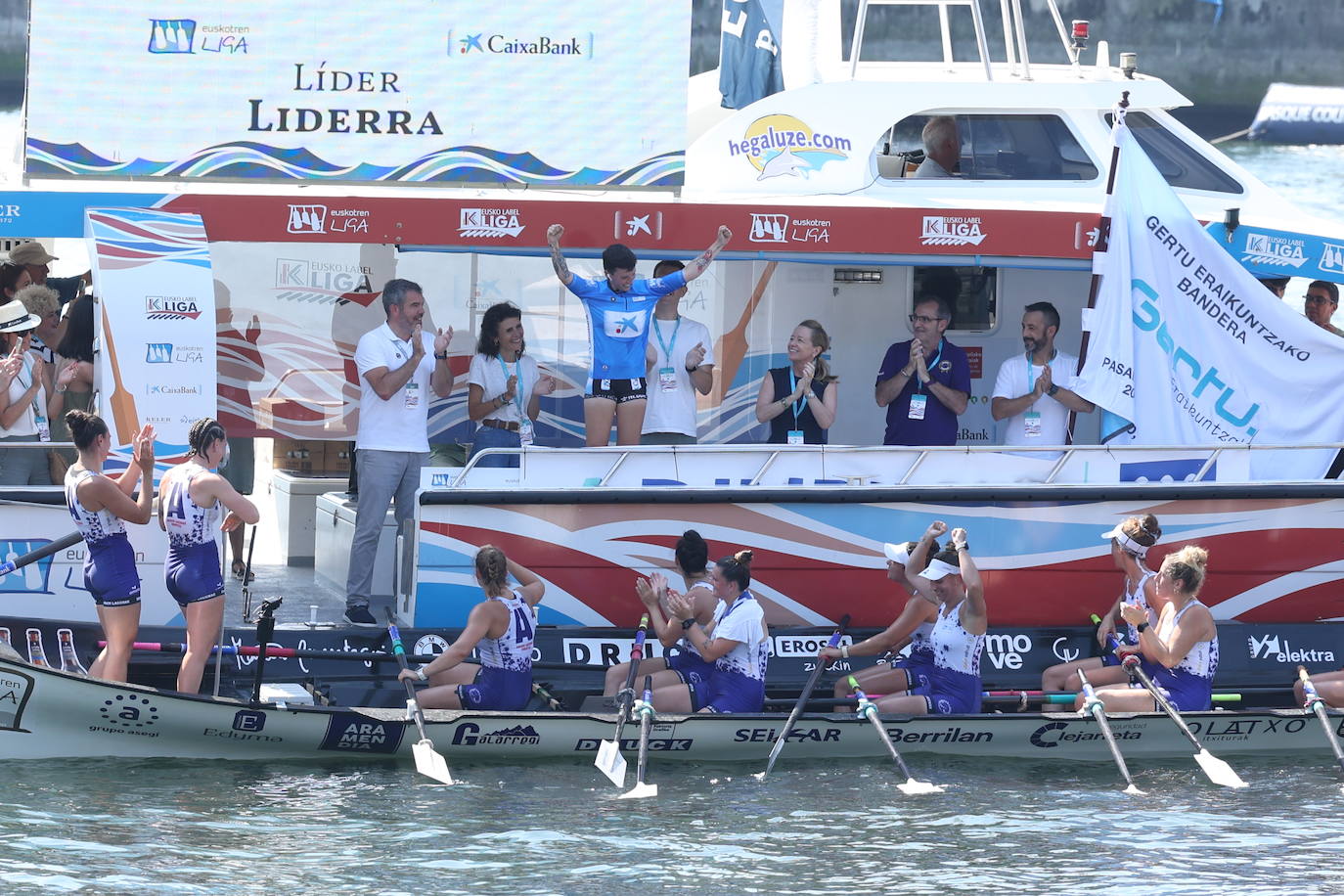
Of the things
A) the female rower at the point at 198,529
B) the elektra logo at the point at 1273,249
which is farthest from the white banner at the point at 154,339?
the elektra logo at the point at 1273,249

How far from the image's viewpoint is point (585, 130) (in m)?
12.0

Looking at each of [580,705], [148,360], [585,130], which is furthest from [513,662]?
[585,130]

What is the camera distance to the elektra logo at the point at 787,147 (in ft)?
41.9

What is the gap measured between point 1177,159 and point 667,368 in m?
3.99

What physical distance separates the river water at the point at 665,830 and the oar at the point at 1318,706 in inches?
8.7

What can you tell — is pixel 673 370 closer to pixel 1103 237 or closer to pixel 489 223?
pixel 489 223

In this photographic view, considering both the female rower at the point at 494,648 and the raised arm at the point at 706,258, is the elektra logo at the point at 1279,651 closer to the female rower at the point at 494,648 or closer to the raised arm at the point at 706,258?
the raised arm at the point at 706,258

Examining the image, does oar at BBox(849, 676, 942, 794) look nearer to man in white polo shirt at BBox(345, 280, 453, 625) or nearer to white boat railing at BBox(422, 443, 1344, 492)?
Answer: white boat railing at BBox(422, 443, 1344, 492)

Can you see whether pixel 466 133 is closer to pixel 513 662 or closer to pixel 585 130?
pixel 585 130

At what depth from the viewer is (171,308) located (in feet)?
35.4

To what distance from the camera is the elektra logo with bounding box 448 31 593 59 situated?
38.7ft

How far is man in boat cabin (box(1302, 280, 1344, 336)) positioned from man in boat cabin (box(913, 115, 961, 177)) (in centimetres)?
250

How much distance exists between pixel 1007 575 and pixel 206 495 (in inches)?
192

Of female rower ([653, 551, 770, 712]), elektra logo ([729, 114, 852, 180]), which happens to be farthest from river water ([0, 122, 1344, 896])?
elektra logo ([729, 114, 852, 180])
